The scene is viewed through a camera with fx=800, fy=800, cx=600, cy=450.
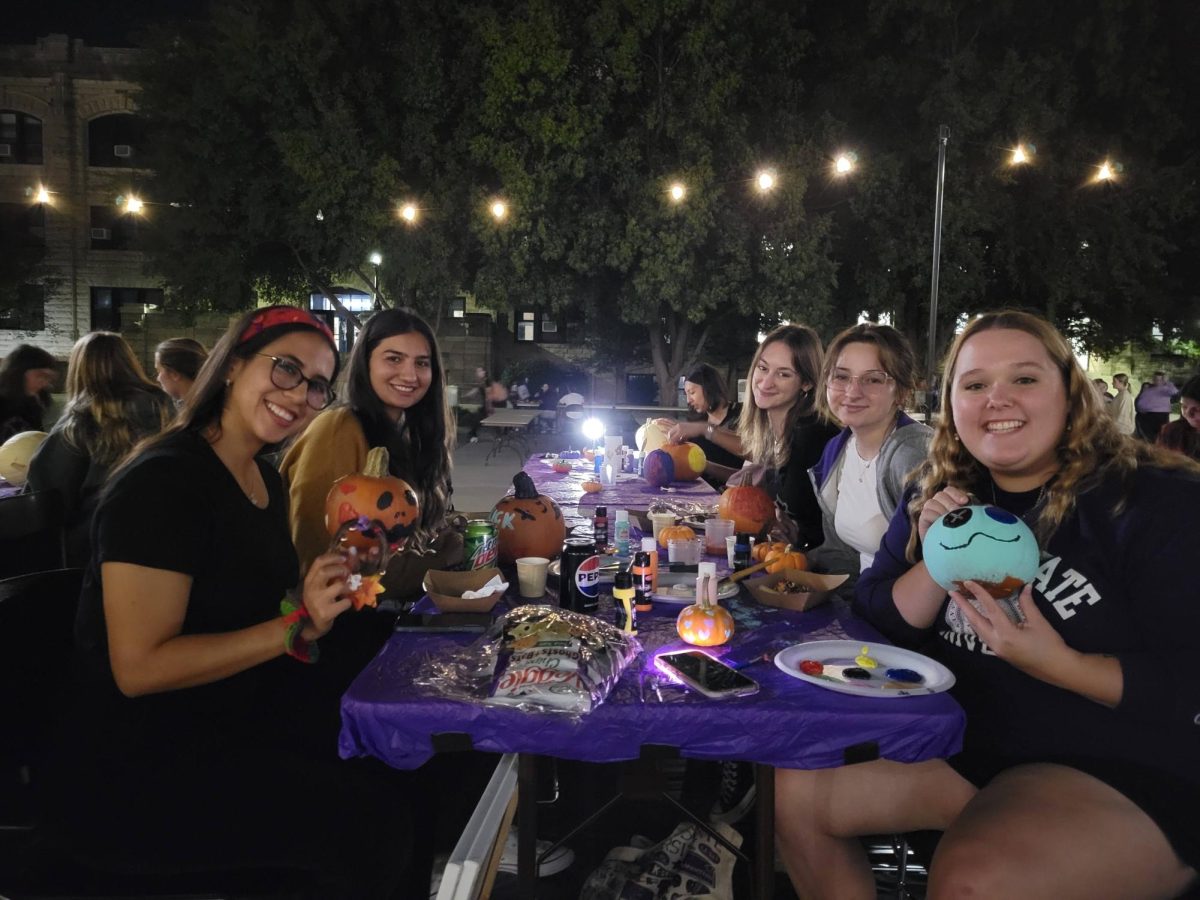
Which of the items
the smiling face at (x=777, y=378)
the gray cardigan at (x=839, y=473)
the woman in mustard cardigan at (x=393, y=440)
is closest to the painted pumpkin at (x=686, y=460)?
the smiling face at (x=777, y=378)

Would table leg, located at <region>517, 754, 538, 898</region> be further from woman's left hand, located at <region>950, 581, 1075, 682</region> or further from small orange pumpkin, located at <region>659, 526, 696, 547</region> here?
small orange pumpkin, located at <region>659, 526, 696, 547</region>

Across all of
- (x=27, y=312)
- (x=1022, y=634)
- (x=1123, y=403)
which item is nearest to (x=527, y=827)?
(x=1022, y=634)

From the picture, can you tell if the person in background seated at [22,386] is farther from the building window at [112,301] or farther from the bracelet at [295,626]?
the building window at [112,301]

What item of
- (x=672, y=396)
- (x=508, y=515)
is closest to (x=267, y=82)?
(x=672, y=396)

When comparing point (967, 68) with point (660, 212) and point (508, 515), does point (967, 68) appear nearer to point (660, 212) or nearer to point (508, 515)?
point (660, 212)

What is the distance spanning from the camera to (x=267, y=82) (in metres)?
19.7

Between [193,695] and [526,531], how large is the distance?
1.49m

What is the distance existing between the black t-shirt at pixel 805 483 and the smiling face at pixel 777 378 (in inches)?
15.9

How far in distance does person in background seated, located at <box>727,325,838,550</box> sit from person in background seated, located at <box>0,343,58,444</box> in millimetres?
5230

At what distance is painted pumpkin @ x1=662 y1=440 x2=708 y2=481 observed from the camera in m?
6.14

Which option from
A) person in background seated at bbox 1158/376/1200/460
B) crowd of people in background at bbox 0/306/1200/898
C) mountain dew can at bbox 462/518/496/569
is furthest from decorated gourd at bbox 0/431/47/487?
person in background seated at bbox 1158/376/1200/460

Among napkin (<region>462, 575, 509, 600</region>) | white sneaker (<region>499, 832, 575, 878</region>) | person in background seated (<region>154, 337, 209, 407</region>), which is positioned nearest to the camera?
napkin (<region>462, 575, 509, 600</region>)

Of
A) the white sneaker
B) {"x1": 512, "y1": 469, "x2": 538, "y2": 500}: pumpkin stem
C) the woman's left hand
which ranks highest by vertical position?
{"x1": 512, "y1": 469, "x2": 538, "y2": 500}: pumpkin stem

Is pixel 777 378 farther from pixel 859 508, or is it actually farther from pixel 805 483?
pixel 859 508
